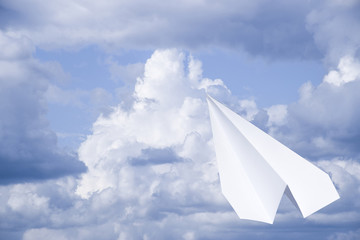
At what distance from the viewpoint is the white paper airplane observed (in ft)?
177

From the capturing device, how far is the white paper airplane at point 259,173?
5388 cm

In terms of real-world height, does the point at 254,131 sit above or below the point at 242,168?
above

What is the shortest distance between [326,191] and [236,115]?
12314 millimetres

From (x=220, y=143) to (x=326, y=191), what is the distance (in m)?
12.2

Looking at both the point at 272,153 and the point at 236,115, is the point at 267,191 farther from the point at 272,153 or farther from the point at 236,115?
the point at 236,115

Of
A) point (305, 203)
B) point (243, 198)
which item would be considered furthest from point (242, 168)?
point (305, 203)

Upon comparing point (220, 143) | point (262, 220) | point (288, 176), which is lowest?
point (262, 220)

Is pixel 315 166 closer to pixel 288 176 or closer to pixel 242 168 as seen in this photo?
pixel 288 176

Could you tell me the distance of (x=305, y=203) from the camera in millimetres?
53688

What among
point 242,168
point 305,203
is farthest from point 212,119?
point 305,203

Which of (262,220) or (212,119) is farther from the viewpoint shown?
(212,119)

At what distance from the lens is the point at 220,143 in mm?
56562

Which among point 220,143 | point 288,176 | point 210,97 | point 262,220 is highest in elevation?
point 210,97

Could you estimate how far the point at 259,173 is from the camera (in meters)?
55.4
